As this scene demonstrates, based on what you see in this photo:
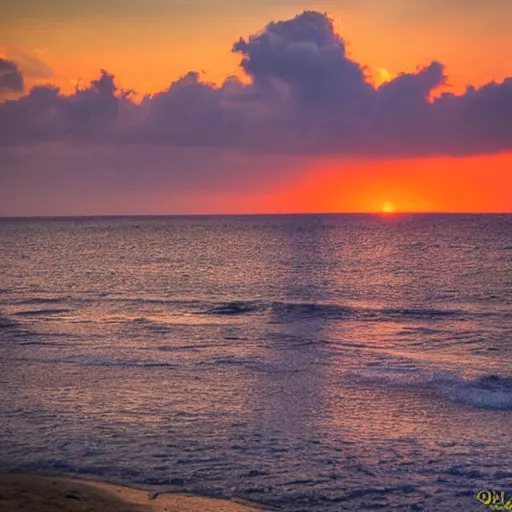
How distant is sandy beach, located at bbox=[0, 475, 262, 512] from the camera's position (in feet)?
24.8

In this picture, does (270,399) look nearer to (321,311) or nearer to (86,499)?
(86,499)

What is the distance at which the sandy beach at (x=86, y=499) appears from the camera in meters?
7.55

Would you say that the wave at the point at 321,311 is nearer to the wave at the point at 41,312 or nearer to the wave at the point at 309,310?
the wave at the point at 309,310

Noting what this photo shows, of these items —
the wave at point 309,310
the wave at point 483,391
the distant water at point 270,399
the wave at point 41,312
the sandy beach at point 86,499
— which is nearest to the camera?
the sandy beach at point 86,499

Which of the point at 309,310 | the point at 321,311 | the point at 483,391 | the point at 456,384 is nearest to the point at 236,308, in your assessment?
the point at 309,310

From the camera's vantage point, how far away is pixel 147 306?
32.8 meters

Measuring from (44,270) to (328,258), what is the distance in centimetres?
3116

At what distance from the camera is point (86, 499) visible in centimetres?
805

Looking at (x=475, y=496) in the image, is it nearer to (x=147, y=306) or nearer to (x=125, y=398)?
(x=125, y=398)

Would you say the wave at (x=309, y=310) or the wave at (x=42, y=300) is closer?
the wave at (x=309, y=310)

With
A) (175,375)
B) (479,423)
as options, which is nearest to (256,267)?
(175,375)

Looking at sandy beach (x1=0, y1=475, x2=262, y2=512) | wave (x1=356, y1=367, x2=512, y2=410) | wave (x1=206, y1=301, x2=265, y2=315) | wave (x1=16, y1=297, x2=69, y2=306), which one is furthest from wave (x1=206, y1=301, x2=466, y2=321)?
sandy beach (x1=0, y1=475, x2=262, y2=512)

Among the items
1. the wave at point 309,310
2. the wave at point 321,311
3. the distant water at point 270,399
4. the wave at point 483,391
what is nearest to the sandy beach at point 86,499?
the distant water at point 270,399

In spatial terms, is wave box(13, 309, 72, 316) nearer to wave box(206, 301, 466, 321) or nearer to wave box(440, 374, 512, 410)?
wave box(206, 301, 466, 321)
